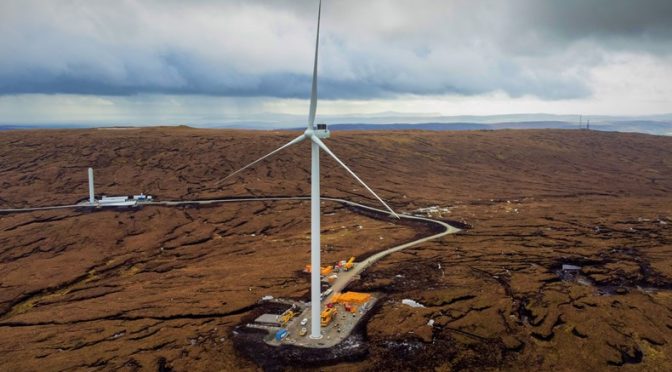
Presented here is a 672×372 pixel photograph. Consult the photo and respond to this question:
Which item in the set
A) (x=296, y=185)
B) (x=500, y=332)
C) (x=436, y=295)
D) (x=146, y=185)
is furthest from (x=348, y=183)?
(x=500, y=332)

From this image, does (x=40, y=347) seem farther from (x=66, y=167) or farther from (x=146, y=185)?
(x=66, y=167)

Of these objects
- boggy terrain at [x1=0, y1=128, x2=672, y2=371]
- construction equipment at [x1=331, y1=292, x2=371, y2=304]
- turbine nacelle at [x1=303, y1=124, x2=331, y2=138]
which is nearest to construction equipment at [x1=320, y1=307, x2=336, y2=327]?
construction equipment at [x1=331, y1=292, x2=371, y2=304]

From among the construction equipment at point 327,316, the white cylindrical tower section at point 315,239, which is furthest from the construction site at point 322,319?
the white cylindrical tower section at point 315,239

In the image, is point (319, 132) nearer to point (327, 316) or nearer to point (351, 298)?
point (327, 316)

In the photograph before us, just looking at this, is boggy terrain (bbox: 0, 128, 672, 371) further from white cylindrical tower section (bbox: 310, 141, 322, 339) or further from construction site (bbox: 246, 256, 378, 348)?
white cylindrical tower section (bbox: 310, 141, 322, 339)

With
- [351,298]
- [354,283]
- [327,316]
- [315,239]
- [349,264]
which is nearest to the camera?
[315,239]

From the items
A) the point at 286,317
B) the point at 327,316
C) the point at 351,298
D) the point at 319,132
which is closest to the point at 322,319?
the point at 327,316
